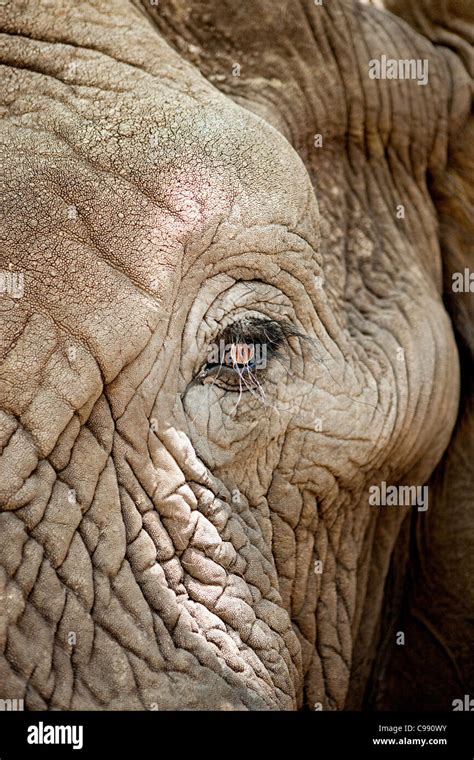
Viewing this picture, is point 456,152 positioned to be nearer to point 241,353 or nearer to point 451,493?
point 451,493

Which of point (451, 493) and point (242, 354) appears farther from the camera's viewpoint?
point (451, 493)

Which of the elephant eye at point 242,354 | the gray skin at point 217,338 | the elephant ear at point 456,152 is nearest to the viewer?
the gray skin at point 217,338

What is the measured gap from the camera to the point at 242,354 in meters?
2.67

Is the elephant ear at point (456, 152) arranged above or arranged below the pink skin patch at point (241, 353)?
above

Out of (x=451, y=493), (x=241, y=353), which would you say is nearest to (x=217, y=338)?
(x=241, y=353)

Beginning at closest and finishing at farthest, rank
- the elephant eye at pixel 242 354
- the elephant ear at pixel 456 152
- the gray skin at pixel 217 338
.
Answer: the gray skin at pixel 217 338 → the elephant eye at pixel 242 354 → the elephant ear at pixel 456 152

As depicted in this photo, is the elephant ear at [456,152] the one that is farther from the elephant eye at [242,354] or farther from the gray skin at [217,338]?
the elephant eye at [242,354]

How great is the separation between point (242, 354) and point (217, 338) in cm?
8

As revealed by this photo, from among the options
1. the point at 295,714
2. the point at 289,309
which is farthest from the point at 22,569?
the point at 289,309

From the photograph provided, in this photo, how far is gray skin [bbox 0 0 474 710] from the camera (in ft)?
7.48

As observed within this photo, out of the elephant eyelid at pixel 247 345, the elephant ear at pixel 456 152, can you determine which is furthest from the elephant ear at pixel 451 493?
the elephant eyelid at pixel 247 345

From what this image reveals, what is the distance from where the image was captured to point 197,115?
261cm

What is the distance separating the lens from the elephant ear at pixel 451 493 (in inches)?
138

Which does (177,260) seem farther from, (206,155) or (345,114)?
(345,114)
